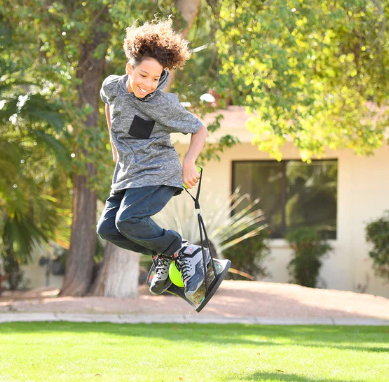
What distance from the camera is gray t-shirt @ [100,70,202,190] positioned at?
4336mm

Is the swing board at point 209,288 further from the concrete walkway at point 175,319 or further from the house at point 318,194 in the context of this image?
the house at point 318,194

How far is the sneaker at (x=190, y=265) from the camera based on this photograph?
4.46m

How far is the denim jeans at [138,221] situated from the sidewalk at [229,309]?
174 inches

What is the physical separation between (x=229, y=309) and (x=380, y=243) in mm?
4005

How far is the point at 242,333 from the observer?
7.59 meters

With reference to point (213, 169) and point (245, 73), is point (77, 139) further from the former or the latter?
point (213, 169)

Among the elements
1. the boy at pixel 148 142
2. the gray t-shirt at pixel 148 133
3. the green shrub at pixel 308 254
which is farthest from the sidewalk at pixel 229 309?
the gray t-shirt at pixel 148 133

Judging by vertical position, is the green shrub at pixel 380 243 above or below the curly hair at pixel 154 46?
below

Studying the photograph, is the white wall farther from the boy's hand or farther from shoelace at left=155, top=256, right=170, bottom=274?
the boy's hand

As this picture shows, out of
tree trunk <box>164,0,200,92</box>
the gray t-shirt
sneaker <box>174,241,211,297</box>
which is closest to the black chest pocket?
the gray t-shirt

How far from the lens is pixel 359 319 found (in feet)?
30.7

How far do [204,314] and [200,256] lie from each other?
5.02 metres

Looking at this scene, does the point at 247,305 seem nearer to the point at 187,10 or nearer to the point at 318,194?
the point at 187,10

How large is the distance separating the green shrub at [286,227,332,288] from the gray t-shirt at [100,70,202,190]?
30.2ft
